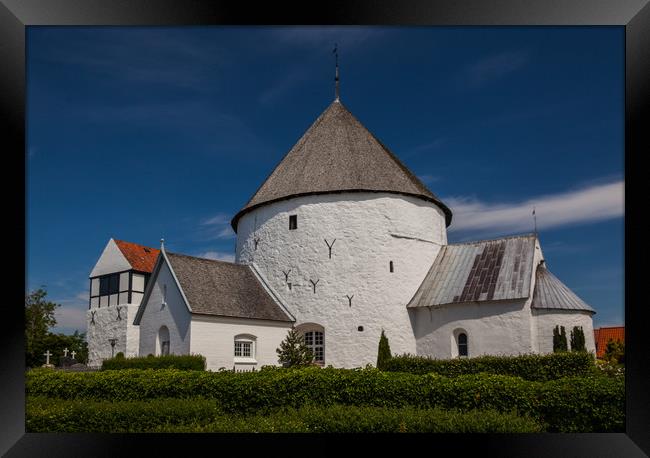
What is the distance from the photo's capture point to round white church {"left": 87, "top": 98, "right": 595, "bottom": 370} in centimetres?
1902

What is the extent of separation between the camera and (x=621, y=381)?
9586mm

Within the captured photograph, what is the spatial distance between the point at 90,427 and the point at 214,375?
260 cm

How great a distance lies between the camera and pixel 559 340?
61.2ft

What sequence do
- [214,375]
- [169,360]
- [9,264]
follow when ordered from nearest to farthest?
[9,264] → [214,375] → [169,360]

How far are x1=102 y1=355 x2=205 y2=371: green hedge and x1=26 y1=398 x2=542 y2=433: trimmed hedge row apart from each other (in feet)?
16.9

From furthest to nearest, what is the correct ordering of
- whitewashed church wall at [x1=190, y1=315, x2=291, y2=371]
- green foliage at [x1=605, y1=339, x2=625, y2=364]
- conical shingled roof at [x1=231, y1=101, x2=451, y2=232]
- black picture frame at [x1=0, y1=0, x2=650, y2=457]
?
green foliage at [x1=605, y1=339, x2=625, y2=364], conical shingled roof at [x1=231, y1=101, x2=451, y2=232], whitewashed church wall at [x1=190, y1=315, x2=291, y2=371], black picture frame at [x1=0, y1=0, x2=650, y2=457]

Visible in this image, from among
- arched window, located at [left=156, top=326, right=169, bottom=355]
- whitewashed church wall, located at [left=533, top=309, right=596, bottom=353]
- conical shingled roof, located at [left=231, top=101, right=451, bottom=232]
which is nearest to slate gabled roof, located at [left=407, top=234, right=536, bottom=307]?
whitewashed church wall, located at [left=533, top=309, right=596, bottom=353]

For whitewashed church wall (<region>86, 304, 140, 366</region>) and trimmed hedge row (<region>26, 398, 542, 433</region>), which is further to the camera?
whitewashed church wall (<region>86, 304, 140, 366</region>)

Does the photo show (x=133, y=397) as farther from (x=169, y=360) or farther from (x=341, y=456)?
(x=341, y=456)

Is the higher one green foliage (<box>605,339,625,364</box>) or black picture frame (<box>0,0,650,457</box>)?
black picture frame (<box>0,0,650,457</box>)

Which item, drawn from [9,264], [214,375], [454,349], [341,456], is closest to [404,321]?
[454,349]

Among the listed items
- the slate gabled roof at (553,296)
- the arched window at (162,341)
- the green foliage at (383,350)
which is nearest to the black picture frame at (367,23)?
the arched window at (162,341)

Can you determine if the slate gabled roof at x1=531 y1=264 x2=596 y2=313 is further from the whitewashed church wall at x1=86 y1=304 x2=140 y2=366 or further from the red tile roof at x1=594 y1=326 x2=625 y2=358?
the whitewashed church wall at x1=86 y1=304 x2=140 y2=366

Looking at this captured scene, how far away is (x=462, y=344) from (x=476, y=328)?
0.85 m
